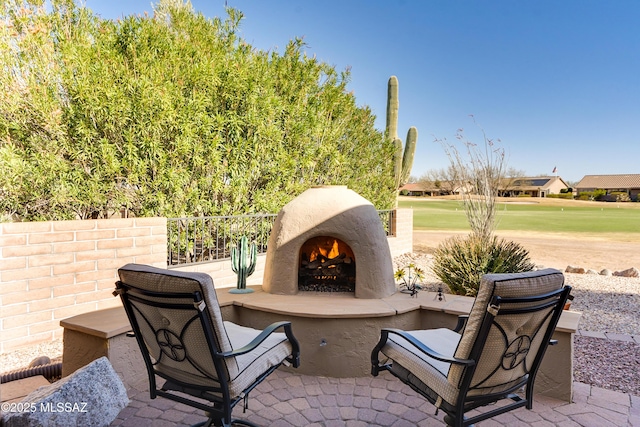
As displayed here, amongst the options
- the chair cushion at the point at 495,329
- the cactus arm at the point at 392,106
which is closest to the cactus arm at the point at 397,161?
the cactus arm at the point at 392,106

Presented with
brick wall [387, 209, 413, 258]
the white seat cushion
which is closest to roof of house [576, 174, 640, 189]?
brick wall [387, 209, 413, 258]

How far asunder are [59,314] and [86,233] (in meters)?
0.97

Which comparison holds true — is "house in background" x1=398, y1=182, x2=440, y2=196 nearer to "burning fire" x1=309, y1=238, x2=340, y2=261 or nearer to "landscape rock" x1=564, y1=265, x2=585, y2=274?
"landscape rock" x1=564, y1=265, x2=585, y2=274

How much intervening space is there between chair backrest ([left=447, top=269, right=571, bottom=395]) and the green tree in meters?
5.15

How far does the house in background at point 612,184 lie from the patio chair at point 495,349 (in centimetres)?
5995

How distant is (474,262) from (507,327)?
3851 millimetres

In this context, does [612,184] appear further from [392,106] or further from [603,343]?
[603,343]

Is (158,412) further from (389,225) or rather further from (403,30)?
(403,30)

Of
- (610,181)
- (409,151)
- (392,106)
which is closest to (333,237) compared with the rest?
(392,106)

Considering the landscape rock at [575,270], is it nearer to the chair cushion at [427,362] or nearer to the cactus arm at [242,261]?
the chair cushion at [427,362]

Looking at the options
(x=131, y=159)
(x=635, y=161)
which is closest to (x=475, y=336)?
(x=131, y=159)

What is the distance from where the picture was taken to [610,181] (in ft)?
174

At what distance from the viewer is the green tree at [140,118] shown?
5047 millimetres

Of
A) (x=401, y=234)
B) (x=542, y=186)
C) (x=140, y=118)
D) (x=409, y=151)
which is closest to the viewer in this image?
(x=140, y=118)
